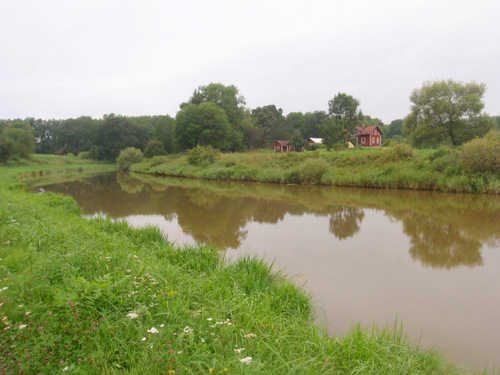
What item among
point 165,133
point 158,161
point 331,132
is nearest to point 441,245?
point 331,132

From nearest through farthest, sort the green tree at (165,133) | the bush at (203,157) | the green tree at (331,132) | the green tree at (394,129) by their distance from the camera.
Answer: the bush at (203,157), the green tree at (331,132), the green tree at (165,133), the green tree at (394,129)

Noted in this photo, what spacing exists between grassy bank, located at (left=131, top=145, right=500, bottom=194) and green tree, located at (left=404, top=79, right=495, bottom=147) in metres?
5.46

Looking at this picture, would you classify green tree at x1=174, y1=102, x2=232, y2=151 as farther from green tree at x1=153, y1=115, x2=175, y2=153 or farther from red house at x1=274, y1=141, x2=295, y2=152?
green tree at x1=153, y1=115, x2=175, y2=153

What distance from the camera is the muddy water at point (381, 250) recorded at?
4.23 metres

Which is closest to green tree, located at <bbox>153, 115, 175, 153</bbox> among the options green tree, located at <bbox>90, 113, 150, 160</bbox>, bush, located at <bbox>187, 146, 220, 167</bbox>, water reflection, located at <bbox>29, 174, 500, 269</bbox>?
green tree, located at <bbox>90, 113, 150, 160</bbox>

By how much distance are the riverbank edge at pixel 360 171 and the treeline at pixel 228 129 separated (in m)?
6.36

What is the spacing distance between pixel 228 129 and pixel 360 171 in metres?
25.4

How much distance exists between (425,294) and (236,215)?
7947mm

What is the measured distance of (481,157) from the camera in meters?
15.1

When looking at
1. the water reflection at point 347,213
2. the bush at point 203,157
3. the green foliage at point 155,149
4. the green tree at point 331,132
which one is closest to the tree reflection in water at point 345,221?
the water reflection at point 347,213

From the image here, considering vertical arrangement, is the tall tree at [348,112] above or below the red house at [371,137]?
above

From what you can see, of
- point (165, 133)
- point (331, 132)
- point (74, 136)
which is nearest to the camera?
point (331, 132)

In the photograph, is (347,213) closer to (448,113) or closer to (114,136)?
(448,113)

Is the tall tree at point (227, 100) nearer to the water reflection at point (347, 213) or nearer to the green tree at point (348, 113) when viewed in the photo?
the green tree at point (348, 113)
